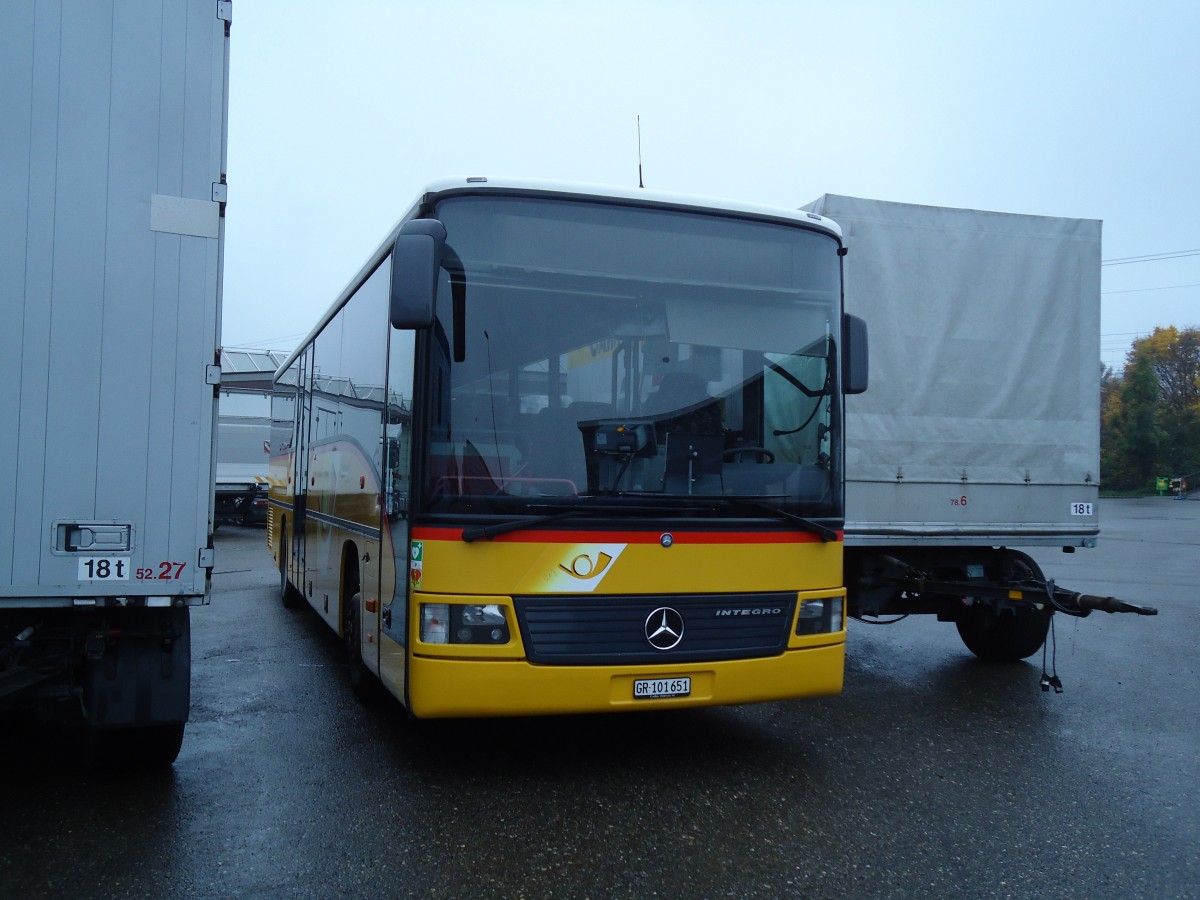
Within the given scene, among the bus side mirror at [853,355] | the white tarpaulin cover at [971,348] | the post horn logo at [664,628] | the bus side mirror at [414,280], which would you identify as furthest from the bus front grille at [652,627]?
the white tarpaulin cover at [971,348]

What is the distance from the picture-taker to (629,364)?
548cm

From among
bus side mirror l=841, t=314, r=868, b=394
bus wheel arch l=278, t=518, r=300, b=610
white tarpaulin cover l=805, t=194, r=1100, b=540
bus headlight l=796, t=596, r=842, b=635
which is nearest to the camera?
bus headlight l=796, t=596, r=842, b=635

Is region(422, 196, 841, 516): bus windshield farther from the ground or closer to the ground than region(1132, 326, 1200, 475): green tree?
closer to the ground

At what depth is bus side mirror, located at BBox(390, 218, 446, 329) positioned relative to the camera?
4.97 meters

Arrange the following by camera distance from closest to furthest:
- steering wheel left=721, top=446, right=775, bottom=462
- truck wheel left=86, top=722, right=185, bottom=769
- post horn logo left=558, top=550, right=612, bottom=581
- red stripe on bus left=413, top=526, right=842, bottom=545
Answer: red stripe on bus left=413, top=526, right=842, bottom=545
post horn logo left=558, top=550, right=612, bottom=581
truck wheel left=86, top=722, right=185, bottom=769
steering wheel left=721, top=446, right=775, bottom=462

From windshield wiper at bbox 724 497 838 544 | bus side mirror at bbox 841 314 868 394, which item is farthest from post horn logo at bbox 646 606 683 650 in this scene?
bus side mirror at bbox 841 314 868 394

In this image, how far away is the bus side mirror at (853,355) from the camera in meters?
6.11

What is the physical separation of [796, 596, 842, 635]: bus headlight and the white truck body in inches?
122

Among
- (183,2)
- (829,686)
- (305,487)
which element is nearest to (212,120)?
(183,2)

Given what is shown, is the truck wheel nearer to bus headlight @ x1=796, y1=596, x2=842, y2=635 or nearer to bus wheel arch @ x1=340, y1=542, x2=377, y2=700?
bus wheel arch @ x1=340, y1=542, x2=377, y2=700

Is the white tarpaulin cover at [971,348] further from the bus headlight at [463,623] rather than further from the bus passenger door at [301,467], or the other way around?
the bus passenger door at [301,467]

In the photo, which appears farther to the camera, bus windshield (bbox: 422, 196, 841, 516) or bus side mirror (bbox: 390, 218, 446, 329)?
bus windshield (bbox: 422, 196, 841, 516)

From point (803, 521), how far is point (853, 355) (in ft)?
3.67

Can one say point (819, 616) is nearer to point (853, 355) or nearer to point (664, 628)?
point (664, 628)
